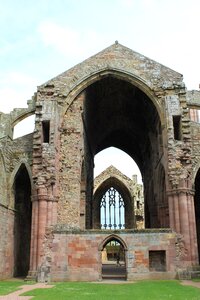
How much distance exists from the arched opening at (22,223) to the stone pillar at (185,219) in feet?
26.6

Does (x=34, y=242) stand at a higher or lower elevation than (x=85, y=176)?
lower

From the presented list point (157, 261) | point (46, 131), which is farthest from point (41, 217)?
point (157, 261)

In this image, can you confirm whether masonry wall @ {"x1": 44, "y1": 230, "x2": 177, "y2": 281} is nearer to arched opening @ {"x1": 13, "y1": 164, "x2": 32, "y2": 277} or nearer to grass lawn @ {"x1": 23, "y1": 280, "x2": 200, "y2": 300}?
grass lawn @ {"x1": 23, "y1": 280, "x2": 200, "y2": 300}

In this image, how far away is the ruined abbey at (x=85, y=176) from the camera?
15.1 m

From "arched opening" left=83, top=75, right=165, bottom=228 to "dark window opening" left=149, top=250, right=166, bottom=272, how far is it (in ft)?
18.8

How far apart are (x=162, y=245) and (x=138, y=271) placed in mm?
1487

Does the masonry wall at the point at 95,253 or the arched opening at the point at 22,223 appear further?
the arched opening at the point at 22,223

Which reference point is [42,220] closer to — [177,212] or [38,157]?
[38,157]

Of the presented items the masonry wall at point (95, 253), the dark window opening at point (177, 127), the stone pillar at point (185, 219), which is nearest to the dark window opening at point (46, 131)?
the masonry wall at point (95, 253)

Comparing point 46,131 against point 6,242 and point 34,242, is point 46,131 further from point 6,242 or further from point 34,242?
point 6,242

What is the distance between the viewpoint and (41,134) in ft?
56.7

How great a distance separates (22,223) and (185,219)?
937 centimetres

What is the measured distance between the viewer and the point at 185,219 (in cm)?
1580

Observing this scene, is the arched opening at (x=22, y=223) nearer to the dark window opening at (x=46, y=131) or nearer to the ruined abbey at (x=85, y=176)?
the ruined abbey at (x=85, y=176)
